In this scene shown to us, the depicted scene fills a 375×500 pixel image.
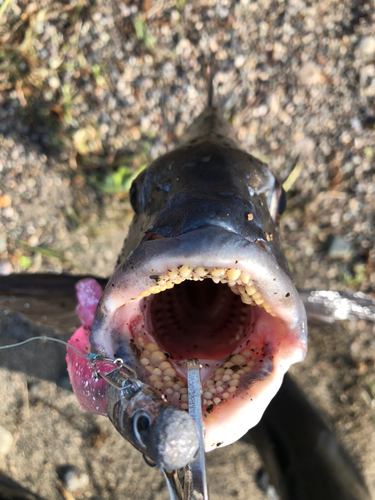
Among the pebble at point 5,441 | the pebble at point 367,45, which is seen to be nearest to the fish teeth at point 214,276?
the pebble at point 5,441

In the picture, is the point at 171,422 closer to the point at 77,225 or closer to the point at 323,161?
the point at 77,225

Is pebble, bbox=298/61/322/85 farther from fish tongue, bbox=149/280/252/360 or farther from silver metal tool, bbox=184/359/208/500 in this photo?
silver metal tool, bbox=184/359/208/500

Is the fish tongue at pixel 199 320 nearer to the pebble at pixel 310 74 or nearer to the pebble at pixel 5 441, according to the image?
the pebble at pixel 5 441

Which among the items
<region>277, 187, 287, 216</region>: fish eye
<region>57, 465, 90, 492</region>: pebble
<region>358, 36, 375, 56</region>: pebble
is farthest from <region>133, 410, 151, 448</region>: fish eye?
<region>358, 36, 375, 56</region>: pebble

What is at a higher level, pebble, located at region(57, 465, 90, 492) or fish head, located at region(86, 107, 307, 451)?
fish head, located at region(86, 107, 307, 451)

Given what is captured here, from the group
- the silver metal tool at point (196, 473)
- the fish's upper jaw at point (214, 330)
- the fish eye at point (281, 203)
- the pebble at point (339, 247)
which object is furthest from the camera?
the pebble at point (339, 247)

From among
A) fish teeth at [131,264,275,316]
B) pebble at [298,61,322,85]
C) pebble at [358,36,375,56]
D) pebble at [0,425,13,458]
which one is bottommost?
pebble at [0,425,13,458]

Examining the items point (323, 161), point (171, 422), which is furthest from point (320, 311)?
point (171, 422)
